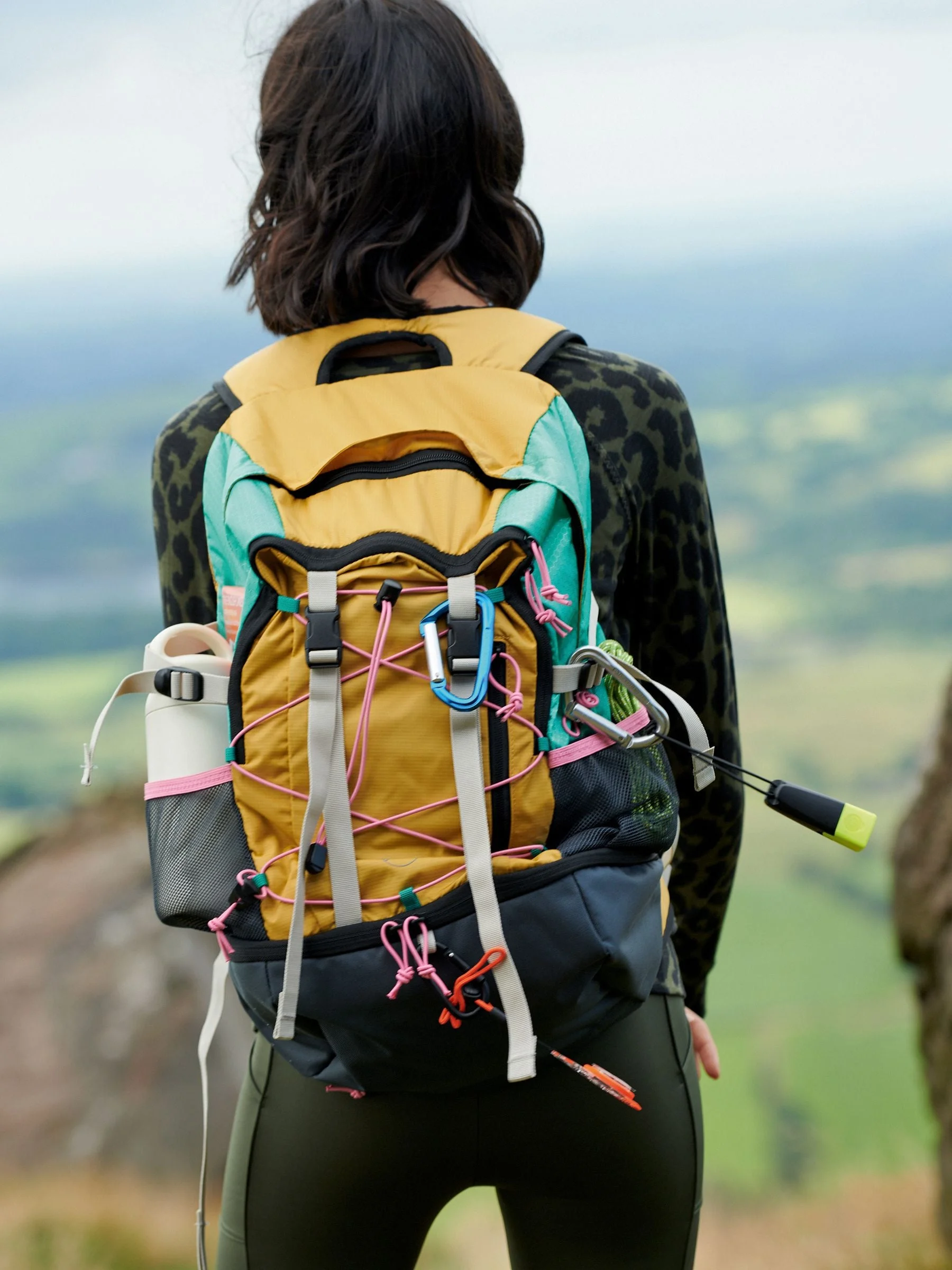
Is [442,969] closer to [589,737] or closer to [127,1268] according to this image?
[589,737]

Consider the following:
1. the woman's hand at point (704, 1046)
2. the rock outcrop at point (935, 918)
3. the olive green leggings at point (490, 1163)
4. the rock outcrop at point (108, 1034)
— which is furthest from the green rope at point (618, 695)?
the rock outcrop at point (108, 1034)

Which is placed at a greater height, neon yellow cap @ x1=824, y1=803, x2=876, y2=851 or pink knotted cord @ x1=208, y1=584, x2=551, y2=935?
pink knotted cord @ x1=208, y1=584, x2=551, y2=935

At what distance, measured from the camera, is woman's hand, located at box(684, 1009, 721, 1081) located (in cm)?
93

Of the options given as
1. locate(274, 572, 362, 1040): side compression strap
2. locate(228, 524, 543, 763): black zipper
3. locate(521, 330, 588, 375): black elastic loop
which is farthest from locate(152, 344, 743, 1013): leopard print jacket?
locate(274, 572, 362, 1040): side compression strap

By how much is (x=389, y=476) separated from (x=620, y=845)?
27 cm

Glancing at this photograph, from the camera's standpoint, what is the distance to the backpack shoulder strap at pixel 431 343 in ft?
2.48

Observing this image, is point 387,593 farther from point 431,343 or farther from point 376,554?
point 431,343

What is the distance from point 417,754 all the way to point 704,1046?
0.44 metres

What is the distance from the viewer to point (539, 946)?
0.66m

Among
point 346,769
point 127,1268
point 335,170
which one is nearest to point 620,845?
point 346,769

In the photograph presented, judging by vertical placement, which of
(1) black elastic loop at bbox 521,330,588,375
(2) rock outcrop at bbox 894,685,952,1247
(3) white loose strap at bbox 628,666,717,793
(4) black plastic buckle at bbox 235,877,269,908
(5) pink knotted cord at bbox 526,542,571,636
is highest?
(1) black elastic loop at bbox 521,330,588,375

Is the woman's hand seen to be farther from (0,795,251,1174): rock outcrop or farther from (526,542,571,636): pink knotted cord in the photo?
(0,795,251,1174): rock outcrop

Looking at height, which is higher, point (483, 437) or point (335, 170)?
point (335, 170)

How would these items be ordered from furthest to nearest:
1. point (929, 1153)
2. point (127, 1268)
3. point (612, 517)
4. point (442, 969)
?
point (929, 1153)
point (127, 1268)
point (612, 517)
point (442, 969)
